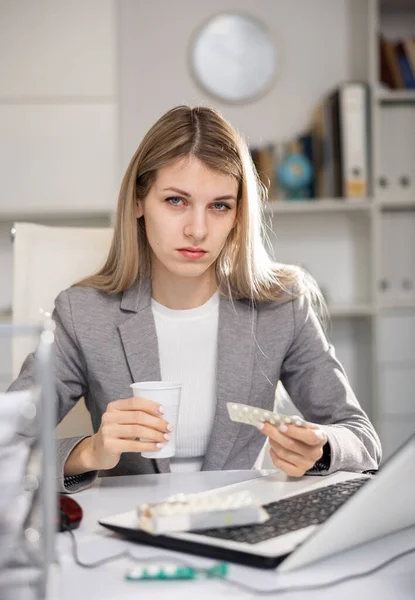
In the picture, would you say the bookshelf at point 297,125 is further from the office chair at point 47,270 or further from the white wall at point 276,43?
the office chair at point 47,270

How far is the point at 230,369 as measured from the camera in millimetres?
1611

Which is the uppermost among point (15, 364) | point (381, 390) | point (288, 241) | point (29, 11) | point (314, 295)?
point (29, 11)

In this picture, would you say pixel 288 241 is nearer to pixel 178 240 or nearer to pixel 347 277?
pixel 347 277

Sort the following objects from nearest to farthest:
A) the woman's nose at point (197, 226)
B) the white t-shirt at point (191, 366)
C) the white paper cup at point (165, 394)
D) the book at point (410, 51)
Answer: the white paper cup at point (165, 394) → the woman's nose at point (197, 226) → the white t-shirt at point (191, 366) → the book at point (410, 51)

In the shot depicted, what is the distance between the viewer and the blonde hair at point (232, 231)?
5.26 ft

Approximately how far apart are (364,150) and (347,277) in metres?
0.60

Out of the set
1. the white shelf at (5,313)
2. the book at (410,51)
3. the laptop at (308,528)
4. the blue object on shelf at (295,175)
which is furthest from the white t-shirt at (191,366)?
the book at (410,51)

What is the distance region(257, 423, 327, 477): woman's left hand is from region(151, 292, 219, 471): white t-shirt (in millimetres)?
402

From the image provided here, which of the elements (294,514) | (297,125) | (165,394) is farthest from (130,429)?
(297,125)

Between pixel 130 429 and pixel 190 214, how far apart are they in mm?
510

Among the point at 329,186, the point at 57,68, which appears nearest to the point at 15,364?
the point at 57,68

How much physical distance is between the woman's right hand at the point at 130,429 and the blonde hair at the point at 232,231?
48cm

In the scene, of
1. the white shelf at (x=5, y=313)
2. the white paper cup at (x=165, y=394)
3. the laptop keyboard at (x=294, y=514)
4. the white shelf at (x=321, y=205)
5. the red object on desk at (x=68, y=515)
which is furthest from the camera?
the white shelf at (x=321, y=205)

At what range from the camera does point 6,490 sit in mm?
685
